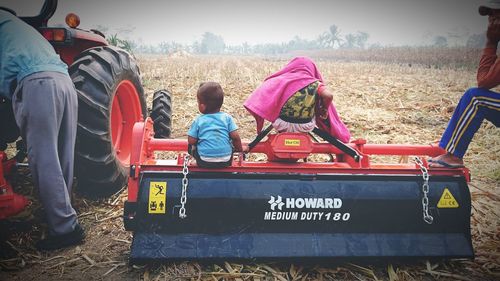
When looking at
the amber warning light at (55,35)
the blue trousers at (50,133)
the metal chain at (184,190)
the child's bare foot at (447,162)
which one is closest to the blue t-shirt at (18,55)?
the blue trousers at (50,133)

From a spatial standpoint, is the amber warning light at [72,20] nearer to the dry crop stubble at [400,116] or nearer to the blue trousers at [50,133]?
the blue trousers at [50,133]

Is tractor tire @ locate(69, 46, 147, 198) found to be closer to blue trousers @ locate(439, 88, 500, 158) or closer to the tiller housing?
the tiller housing

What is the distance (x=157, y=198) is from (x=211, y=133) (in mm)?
577

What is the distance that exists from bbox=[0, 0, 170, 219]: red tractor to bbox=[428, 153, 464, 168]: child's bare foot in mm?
2631

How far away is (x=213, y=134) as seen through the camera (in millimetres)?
2539

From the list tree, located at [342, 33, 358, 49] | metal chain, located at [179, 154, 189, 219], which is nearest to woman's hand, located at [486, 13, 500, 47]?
metal chain, located at [179, 154, 189, 219]

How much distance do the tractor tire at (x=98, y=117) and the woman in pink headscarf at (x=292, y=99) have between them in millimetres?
1251

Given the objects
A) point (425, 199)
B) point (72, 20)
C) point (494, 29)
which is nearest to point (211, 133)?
point (425, 199)

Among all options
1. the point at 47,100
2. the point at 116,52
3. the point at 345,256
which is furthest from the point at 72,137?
the point at 345,256

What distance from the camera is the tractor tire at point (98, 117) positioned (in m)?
Result: 2.93

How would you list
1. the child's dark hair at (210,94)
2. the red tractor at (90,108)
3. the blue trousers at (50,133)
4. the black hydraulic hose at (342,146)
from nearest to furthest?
the blue trousers at (50,133) < the child's dark hair at (210,94) < the black hydraulic hose at (342,146) < the red tractor at (90,108)

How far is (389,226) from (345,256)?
403mm

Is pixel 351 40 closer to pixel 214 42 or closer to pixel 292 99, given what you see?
pixel 214 42

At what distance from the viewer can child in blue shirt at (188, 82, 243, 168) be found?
252 centimetres
